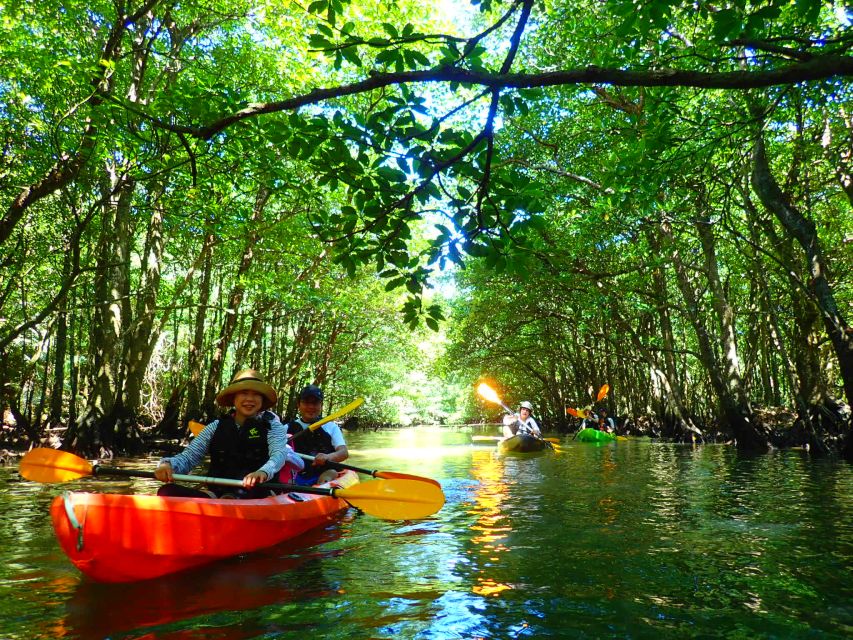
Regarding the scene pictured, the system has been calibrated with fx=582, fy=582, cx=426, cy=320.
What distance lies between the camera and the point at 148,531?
3717 mm

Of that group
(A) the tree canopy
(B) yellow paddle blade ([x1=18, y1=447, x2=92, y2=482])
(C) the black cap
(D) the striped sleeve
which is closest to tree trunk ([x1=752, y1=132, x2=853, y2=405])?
(A) the tree canopy

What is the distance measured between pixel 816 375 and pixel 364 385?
28.4m

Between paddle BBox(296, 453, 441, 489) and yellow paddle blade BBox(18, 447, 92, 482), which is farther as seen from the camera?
paddle BBox(296, 453, 441, 489)

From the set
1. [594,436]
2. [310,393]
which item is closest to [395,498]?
[310,393]

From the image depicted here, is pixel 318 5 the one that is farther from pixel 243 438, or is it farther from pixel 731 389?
pixel 731 389

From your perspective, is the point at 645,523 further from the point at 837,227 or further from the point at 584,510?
the point at 837,227

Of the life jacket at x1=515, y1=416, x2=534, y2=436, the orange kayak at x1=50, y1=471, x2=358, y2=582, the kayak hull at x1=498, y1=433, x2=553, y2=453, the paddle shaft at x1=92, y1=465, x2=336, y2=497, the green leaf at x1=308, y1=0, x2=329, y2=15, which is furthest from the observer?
the life jacket at x1=515, y1=416, x2=534, y2=436

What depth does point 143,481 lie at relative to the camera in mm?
9062

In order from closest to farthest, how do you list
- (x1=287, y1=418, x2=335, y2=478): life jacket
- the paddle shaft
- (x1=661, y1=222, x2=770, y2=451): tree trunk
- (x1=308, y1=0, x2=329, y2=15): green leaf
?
(x1=308, y1=0, x2=329, y2=15): green leaf
the paddle shaft
(x1=287, y1=418, x2=335, y2=478): life jacket
(x1=661, y1=222, x2=770, y2=451): tree trunk

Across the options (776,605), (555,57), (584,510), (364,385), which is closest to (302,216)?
(555,57)

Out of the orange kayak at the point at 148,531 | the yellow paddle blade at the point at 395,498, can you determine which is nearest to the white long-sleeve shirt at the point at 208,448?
the orange kayak at the point at 148,531

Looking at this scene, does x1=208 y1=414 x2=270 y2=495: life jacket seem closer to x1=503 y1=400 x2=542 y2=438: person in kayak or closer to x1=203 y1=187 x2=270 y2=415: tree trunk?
x1=203 y1=187 x2=270 y2=415: tree trunk

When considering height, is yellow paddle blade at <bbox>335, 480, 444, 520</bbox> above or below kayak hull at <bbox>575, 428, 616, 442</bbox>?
above

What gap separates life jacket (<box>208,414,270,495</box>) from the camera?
493 cm
